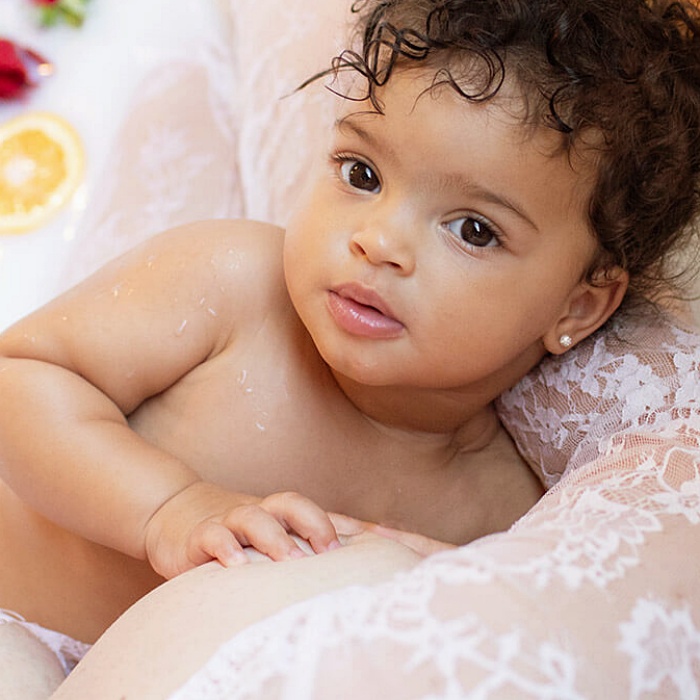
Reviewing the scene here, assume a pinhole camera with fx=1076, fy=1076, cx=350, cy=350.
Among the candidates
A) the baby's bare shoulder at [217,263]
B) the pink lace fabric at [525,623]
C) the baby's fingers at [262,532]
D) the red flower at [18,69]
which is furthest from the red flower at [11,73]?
the pink lace fabric at [525,623]

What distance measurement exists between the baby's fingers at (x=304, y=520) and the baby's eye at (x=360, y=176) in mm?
325

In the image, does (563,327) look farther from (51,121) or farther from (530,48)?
(51,121)

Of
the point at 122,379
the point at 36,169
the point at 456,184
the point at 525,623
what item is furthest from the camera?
the point at 36,169

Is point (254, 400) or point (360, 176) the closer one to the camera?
point (360, 176)

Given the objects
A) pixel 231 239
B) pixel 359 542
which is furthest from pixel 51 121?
pixel 359 542

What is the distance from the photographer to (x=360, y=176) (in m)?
1.09

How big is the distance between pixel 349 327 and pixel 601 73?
1.14 feet

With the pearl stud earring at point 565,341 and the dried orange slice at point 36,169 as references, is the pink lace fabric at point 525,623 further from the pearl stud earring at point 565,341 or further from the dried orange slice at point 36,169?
the dried orange slice at point 36,169

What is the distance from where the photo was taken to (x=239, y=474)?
3.93 ft

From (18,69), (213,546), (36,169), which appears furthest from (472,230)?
(18,69)

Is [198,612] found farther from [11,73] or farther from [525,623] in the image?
[11,73]

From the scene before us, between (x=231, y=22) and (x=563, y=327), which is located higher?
(x=231, y=22)

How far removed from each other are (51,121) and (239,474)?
3.27 ft

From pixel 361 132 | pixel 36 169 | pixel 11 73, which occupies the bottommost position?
pixel 36 169
